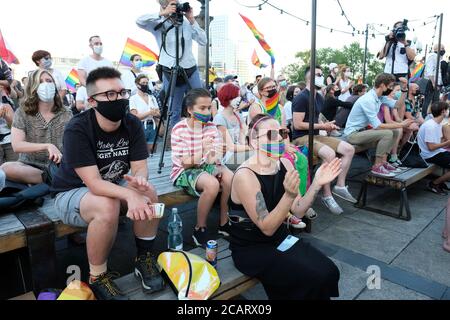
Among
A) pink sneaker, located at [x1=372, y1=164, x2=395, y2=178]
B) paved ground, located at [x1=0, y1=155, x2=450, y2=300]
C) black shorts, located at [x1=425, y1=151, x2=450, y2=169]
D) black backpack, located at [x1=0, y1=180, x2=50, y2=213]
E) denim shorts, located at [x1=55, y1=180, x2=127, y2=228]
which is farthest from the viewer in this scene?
black shorts, located at [x1=425, y1=151, x2=450, y2=169]

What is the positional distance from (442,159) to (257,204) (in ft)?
14.2

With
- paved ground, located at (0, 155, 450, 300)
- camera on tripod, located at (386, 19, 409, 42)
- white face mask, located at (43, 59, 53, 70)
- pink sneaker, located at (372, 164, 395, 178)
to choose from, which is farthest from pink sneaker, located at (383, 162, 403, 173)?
white face mask, located at (43, 59, 53, 70)

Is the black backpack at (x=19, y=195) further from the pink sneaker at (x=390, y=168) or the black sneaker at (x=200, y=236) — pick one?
the pink sneaker at (x=390, y=168)

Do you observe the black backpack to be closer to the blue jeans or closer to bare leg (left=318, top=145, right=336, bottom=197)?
the blue jeans

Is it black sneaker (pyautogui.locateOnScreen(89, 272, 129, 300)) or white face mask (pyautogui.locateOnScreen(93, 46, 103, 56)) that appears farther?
white face mask (pyautogui.locateOnScreen(93, 46, 103, 56))

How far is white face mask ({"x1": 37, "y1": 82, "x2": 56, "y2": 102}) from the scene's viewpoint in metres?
3.04

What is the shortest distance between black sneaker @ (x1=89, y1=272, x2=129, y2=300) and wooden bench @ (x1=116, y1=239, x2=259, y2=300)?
0.17 feet

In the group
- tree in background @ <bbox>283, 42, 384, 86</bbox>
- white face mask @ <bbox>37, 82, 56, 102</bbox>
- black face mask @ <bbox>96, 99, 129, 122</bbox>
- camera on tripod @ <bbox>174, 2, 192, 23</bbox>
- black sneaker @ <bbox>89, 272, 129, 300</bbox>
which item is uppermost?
tree in background @ <bbox>283, 42, 384, 86</bbox>

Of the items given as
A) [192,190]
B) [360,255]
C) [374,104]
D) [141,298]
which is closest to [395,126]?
[374,104]

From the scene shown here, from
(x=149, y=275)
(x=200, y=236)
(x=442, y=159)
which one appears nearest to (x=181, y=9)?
(x=200, y=236)

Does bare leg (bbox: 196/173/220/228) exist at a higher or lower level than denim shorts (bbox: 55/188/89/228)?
lower

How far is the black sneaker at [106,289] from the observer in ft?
6.18

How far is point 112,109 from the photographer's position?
2248 mm

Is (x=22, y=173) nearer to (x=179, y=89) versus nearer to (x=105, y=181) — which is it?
(x=105, y=181)
